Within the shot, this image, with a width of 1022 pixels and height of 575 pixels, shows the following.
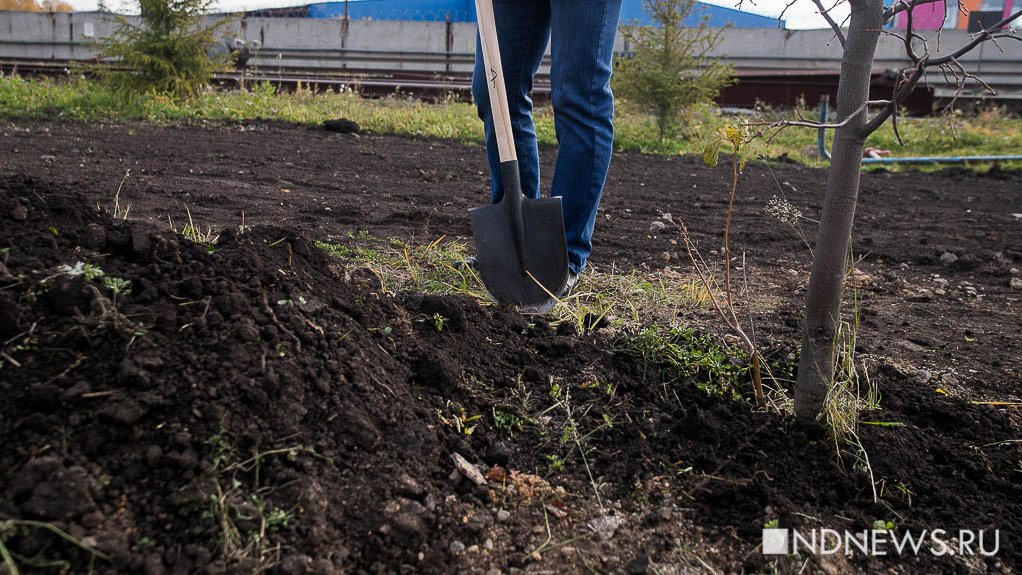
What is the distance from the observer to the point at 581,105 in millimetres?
2531

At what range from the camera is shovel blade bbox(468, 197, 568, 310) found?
8.18 feet

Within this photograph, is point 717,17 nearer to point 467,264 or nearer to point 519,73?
point 519,73

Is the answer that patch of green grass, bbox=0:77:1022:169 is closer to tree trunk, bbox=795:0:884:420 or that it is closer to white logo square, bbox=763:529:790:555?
tree trunk, bbox=795:0:884:420

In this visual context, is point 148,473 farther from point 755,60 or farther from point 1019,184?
point 755,60

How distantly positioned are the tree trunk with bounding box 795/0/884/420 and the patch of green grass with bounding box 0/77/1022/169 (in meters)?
5.36

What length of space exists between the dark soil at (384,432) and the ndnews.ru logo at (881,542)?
0.02 metres

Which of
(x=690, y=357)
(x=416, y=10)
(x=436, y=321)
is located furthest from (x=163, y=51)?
(x=416, y=10)

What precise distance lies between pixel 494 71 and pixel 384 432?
4.42 ft

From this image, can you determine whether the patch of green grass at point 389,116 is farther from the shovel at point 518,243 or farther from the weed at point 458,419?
the weed at point 458,419

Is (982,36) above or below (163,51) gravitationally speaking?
below

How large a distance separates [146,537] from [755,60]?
21.0 meters

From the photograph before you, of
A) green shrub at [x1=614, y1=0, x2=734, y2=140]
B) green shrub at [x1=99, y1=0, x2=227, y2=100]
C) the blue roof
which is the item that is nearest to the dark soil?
green shrub at [x1=614, y1=0, x2=734, y2=140]

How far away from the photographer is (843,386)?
179 centimetres

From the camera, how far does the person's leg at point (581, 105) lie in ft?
8.03
